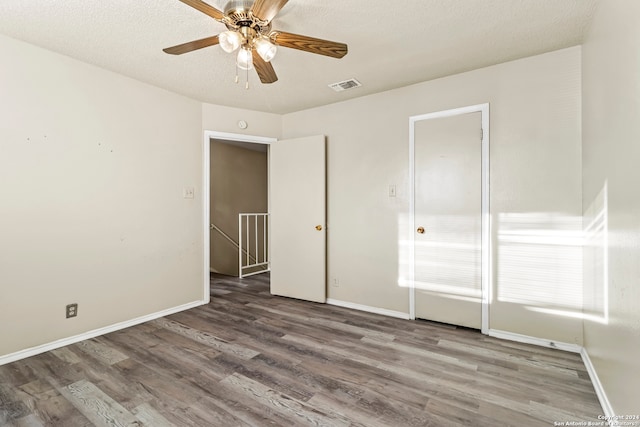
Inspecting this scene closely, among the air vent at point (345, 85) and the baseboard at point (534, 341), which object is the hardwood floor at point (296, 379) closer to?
the baseboard at point (534, 341)

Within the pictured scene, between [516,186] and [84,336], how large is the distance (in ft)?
13.1

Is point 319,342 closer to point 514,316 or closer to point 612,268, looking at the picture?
point 514,316

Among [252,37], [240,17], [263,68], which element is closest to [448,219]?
[263,68]

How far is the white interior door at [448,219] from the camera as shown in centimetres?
278

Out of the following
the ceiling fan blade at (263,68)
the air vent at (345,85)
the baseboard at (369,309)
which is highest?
the air vent at (345,85)

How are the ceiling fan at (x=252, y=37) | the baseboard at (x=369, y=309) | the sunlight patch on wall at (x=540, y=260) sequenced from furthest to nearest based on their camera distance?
the baseboard at (x=369, y=309), the sunlight patch on wall at (x=540, y=260), the ceiling fan at (x=252, y=37)

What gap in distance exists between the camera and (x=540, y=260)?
8.13 ft

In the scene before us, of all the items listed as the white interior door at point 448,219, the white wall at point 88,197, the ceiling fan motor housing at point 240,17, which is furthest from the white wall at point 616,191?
the white wall at point 88,197

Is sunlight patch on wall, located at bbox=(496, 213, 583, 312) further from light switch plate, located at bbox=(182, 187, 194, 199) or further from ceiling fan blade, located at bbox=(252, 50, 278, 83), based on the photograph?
light switch plate, located at bbox=(182, 187, 194, 199)

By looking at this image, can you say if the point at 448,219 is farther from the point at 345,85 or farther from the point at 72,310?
the point at 72,310

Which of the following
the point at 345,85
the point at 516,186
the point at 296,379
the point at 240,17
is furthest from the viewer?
the point at 345,85

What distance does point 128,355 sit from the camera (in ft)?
7.66

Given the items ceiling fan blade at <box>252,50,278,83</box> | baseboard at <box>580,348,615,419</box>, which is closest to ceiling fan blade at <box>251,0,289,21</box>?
ceiling fan blade at <box>252,50,278,83</box>

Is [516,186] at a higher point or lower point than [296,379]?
higher
